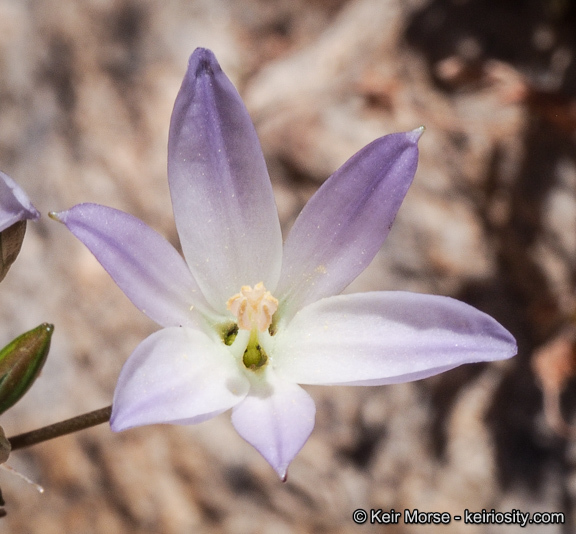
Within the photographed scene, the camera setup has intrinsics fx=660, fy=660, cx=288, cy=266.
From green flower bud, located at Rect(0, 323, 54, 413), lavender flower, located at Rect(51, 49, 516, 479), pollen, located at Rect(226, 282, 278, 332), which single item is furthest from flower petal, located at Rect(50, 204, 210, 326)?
green flower bud, located at Rect(0, 323, 54, 413)

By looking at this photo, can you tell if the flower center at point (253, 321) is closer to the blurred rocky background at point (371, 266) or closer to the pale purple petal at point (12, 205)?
the pale purple petal at point (12, 205)

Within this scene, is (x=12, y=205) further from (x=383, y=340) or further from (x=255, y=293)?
(x=383, y=340)

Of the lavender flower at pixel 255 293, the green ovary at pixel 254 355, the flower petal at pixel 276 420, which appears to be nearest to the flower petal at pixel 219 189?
the lavender flower at pixel 255 293

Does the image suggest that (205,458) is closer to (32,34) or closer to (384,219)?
(384,219)

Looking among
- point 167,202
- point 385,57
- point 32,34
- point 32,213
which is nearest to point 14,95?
point 32,34

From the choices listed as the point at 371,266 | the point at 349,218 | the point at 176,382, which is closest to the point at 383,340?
the point at 349,218

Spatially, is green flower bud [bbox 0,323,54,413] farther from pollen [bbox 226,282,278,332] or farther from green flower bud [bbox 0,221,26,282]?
pollen [bbox 226,282,278,332]
